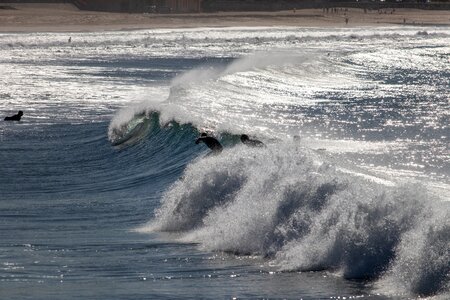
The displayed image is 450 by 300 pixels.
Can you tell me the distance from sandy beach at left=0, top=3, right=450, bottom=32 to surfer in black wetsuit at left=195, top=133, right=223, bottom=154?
195ft

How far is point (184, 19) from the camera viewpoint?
9944cm

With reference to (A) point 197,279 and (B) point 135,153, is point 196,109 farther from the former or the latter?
(A) point 197,279

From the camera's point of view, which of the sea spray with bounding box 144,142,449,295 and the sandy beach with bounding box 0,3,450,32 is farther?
the sandy beach with bounding box 0,3,450,32

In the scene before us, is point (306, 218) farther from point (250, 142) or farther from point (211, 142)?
point (211, 142)

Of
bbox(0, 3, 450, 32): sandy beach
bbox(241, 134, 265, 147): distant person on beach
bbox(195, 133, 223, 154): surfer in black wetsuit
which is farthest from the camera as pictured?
bbox(0, 3, 450, 32): sandy beach

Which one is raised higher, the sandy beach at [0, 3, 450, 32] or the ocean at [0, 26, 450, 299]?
the ocean at [0, 26, 450, 299]

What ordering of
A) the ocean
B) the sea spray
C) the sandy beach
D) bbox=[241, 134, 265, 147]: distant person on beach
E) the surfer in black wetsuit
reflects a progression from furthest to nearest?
the sandy beach
the surfer in black wetsuit
bbox=[241, 134, 265, 147]: distant person on beach
the ocean
the sea spray

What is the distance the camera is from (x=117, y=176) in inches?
875

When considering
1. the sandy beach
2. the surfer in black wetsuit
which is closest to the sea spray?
the surfer in black wetsuit

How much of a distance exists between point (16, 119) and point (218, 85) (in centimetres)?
808

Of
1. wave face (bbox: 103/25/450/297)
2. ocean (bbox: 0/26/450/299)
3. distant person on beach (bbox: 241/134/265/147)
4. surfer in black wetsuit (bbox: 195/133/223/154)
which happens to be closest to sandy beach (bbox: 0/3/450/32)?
ocean (bbox: 0/26/450/299)

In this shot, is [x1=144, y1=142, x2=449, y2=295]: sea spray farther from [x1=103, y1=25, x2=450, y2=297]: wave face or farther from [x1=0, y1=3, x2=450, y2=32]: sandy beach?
[x1=0, y1=3, x2=450, y2=32]: sandy beach

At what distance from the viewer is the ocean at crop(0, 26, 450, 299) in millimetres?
13008

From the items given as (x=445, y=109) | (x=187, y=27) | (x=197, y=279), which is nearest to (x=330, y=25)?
(x=187, y=27)
